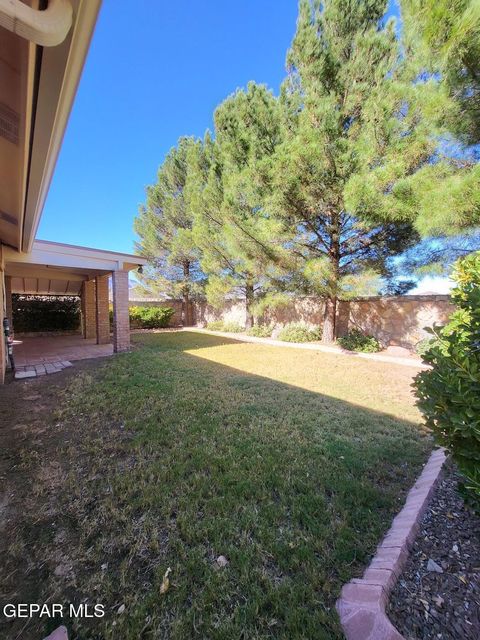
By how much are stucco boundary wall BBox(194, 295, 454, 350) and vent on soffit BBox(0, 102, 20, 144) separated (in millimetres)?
9591

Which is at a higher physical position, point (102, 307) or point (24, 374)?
point (102, 307)

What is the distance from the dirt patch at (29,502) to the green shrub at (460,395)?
248cm

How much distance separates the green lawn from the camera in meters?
1.42

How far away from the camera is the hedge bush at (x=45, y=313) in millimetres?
12812

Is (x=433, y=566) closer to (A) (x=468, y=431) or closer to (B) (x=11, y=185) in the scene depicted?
(A) (x=468, y=431)

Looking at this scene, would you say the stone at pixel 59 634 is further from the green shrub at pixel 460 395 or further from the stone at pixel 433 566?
the green shrub at pixel 460 395

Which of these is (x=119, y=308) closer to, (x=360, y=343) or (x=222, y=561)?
(x=222, y=561)

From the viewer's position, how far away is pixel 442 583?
4.76 feet

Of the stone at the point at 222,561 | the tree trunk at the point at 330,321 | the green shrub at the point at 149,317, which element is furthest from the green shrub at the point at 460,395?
the green shrub at the point at 149,317

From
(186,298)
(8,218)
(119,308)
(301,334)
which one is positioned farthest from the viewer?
(186,298)

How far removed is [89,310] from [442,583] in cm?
Result: 1265

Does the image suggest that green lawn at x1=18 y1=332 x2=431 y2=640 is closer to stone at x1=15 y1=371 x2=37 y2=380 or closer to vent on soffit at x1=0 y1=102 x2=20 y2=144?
stone at x1=15 y1=371 x2=37 y2=380

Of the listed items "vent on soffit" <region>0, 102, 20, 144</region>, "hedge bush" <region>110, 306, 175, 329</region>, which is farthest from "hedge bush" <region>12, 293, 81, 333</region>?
"vent on soffit" <region>0, 102, 20, 144</region>

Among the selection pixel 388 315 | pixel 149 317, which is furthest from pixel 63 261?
pixel 388 315
